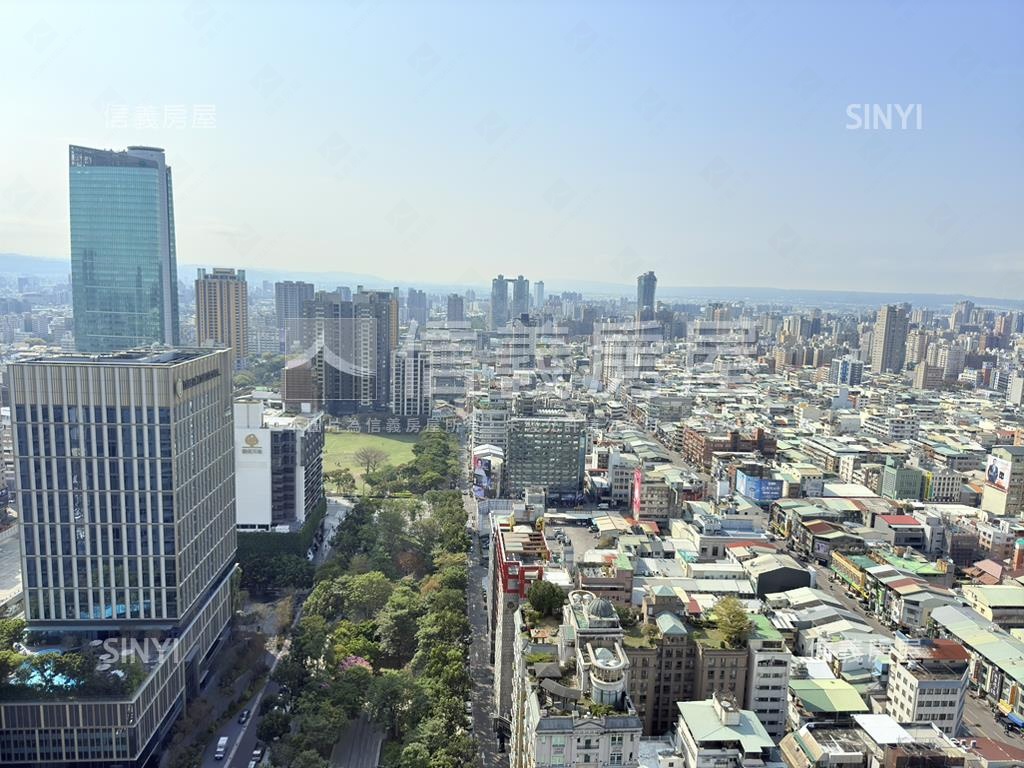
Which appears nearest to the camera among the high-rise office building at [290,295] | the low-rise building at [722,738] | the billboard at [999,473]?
the low-rise building at [722,738]

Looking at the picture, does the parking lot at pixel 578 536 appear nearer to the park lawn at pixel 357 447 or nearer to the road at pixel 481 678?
the road at pixel 481 678

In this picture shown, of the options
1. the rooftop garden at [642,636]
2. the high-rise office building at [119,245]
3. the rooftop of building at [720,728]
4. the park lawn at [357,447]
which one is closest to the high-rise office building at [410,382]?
the park lawn at [357,447]

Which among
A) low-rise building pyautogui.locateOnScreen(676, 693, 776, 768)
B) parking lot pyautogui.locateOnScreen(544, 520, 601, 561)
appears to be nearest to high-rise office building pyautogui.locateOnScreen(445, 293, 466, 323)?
parking lot pyautogui.locateOnScreen(544, 520, 601, 561)

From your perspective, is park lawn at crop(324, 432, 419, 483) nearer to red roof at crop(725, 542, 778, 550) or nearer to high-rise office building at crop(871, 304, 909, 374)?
red roof at crop(725, 542, 778, 550)

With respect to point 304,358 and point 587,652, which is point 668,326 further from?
point 587,652

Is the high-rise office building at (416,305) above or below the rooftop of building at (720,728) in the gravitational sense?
above

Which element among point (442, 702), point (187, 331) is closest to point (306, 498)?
point (442, 702)
